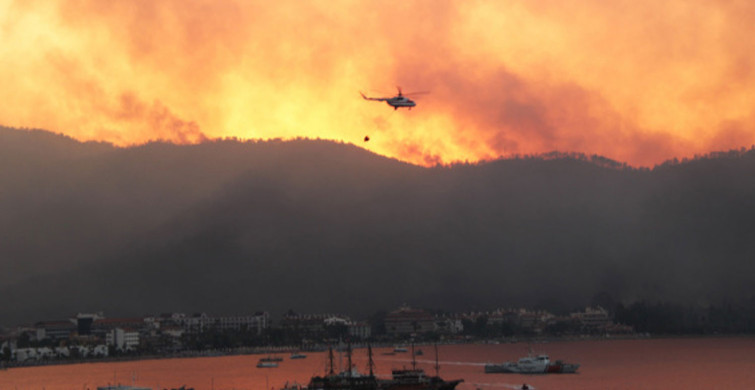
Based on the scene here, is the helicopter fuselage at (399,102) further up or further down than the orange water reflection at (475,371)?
further up

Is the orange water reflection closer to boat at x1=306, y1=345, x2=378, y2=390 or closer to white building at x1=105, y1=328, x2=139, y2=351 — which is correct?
boat at x1=306, y1=345, x2=378, y2=390

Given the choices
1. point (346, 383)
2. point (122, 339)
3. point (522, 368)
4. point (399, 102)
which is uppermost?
point (399, 102)

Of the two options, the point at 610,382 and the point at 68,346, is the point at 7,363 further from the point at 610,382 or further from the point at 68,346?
the point at 610,382

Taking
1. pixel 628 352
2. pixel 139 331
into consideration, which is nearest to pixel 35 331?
pixel 139 331

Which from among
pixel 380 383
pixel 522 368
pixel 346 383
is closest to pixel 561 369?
pixel 522 368

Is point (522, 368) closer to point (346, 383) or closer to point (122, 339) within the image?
point (346, 383)

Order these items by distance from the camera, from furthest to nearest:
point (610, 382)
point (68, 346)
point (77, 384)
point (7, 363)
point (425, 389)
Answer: point (68, 346), point (7, 363), point (77, 384), point (610, 382), point (425, 389)

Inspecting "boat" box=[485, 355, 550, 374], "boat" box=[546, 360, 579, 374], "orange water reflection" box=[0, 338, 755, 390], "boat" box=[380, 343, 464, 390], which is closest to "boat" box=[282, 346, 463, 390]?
"boat" box=[380, 343, 464, 390]

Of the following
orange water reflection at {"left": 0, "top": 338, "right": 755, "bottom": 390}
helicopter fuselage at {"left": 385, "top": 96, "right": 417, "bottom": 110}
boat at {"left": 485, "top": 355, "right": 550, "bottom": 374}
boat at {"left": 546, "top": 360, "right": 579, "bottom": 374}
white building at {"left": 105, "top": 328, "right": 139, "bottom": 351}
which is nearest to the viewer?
helicopter fuselage at {"left": 385, "top": 96, "right": 417, "bottom": 110}

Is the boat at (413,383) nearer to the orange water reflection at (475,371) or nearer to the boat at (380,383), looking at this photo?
the boat at (380,383)

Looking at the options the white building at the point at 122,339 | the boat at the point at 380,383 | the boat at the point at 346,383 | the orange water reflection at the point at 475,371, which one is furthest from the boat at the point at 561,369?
the white building at the point at 122,339

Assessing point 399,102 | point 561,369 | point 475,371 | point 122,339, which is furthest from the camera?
point 122,339
